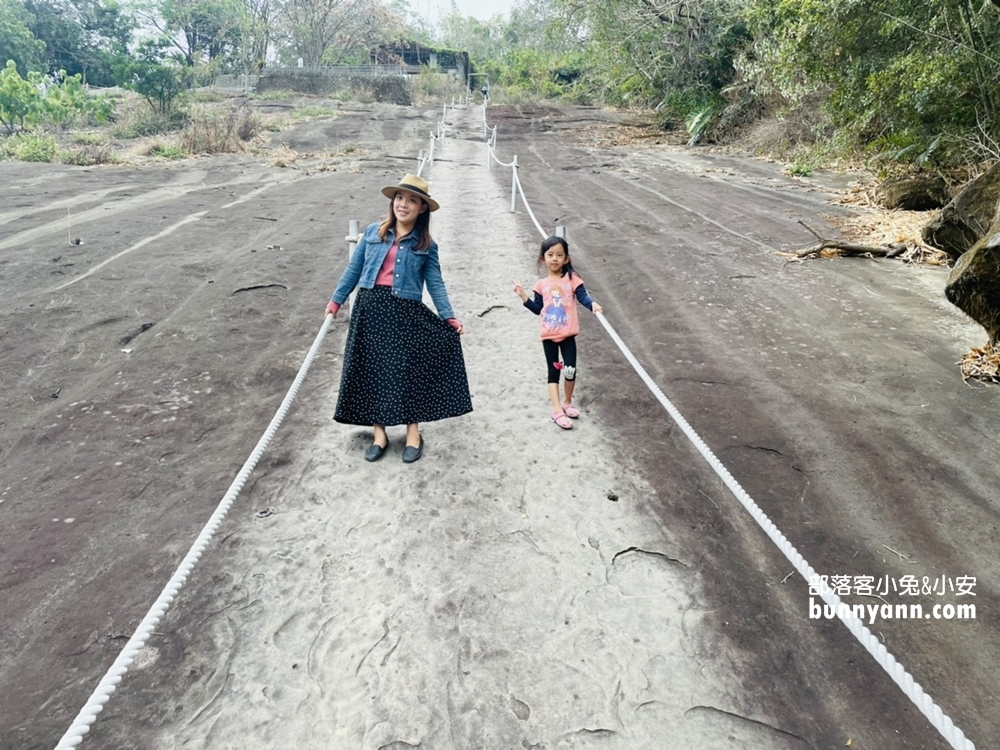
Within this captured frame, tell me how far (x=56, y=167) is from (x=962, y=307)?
62.8ft

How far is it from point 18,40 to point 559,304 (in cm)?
4627

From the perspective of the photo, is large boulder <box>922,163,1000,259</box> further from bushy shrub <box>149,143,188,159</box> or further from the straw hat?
bushy shrub <box>149,143,188,159</box>

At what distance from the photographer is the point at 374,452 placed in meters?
4.09

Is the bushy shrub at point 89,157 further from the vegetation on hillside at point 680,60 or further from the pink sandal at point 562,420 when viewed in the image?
the pink sandal at point 562,420

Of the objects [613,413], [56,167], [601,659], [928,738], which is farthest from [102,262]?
[56,167]

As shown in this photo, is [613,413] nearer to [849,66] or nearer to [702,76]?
[849,66]

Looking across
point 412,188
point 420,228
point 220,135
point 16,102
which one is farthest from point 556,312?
point 16,102

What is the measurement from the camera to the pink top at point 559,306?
4418 millimetres

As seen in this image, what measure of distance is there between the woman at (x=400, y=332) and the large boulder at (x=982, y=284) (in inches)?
174

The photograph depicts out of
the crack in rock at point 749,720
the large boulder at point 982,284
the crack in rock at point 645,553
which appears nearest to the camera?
the crack in rock at point 749,720

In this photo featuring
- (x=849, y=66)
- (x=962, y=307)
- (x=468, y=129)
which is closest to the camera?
(x=962, y=307)

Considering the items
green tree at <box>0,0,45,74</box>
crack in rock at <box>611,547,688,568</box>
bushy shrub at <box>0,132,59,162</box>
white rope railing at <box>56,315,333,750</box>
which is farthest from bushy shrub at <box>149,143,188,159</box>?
green tree at <box>0,0,45,74</box>

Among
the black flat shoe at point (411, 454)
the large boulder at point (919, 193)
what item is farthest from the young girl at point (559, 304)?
the large boulder at point (919, 193)

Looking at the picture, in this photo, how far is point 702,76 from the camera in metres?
23.2
